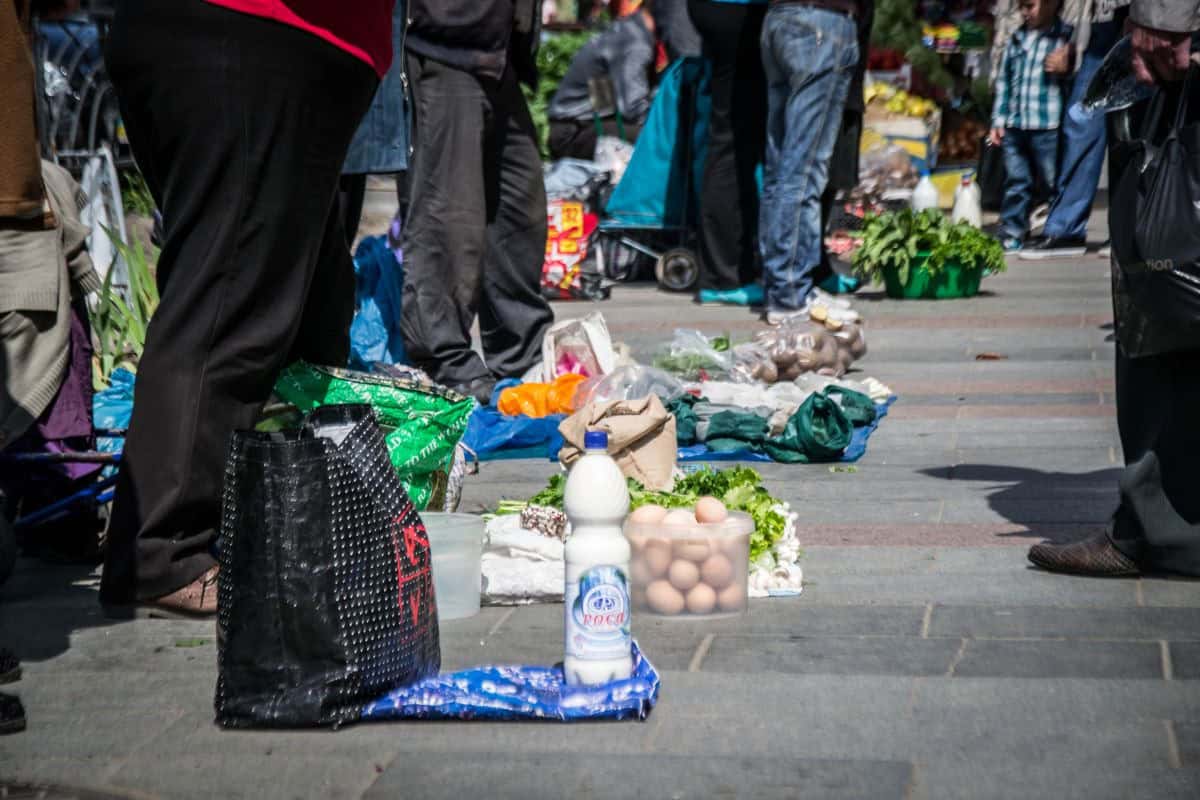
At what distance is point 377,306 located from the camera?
25.2 feet

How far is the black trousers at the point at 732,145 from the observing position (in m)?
9.19

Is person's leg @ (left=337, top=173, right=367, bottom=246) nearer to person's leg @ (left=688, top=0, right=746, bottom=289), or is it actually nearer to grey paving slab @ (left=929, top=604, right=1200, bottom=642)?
grey paving slab @ (left=929, top=604, right=1200, bottom=642)

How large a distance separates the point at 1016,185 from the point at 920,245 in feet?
7.69

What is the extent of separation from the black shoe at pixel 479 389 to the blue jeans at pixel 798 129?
2205 millimetres

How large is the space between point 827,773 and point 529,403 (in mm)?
4006

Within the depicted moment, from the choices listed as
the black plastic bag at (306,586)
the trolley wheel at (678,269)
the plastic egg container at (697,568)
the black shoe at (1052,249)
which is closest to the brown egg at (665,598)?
the plastic egg container at (697,568)

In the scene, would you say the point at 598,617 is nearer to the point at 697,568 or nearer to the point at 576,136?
the point at 697,568

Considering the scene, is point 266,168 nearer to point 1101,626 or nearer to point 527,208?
point 1101,626

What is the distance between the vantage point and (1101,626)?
3.76 m

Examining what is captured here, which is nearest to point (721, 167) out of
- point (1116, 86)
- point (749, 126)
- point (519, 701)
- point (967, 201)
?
point (749, 126)

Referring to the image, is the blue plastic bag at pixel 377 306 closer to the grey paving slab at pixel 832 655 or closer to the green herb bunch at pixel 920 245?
the green herb bunch at pixel 920 245

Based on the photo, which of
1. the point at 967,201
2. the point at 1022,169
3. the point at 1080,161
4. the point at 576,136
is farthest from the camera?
the point at 576,136

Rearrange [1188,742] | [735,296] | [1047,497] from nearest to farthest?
[1188,742] < [1047,497] < [735,296]

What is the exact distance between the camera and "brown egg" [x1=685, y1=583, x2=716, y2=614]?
392cm
